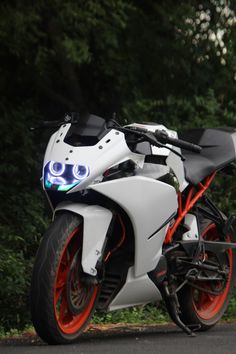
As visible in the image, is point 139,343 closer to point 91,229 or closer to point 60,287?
point 60,287

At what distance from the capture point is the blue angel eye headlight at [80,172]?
5.78 meters

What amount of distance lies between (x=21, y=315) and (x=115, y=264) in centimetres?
200

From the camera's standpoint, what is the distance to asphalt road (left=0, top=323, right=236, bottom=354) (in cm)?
565

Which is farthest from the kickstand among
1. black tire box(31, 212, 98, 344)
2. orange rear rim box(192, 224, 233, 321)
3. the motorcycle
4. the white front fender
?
the white front fender

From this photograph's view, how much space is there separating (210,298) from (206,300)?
32 millimetres

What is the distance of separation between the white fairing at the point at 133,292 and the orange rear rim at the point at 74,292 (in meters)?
0.18

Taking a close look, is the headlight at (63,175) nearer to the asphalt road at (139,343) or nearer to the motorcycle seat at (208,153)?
the asphalt road at (139,343)

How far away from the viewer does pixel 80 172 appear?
5.79 meters

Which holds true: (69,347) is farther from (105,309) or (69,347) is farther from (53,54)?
(53,54)

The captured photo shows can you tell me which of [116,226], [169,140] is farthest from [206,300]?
[169,140]

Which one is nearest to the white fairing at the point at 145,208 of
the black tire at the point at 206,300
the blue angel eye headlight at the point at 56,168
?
the blue angel eye headlight at the point at 56,168

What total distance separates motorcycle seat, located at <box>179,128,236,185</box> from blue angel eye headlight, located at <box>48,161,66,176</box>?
1.13 metres

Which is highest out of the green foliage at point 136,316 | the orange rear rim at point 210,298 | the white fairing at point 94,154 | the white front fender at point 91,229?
the white fairing at point 94,154

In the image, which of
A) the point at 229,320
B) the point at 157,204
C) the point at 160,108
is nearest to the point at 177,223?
the point at 157,204
